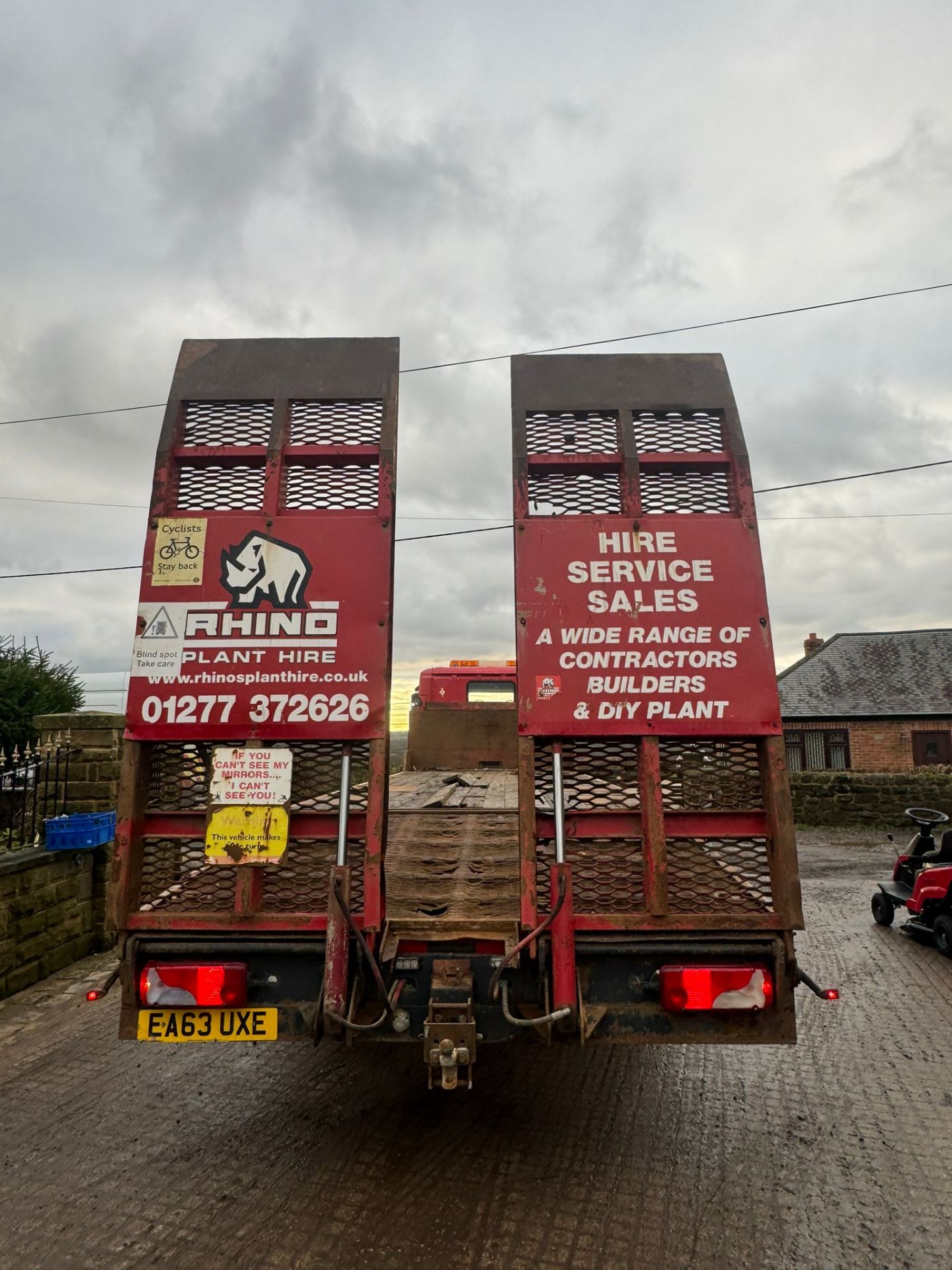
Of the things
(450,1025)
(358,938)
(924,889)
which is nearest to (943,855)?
(924,889)

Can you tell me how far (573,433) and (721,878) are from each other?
7.24ft

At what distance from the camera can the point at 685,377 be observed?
11.8ft

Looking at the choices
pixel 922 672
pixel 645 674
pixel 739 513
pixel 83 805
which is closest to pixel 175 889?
pixel 645 674

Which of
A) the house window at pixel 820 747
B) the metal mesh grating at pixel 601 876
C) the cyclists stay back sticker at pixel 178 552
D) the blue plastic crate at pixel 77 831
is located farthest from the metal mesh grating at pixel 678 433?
the house window at pixel 820 747

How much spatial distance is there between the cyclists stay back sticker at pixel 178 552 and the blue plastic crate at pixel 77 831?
4.03 metres

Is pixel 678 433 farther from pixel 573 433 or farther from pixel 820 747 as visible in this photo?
pixel 820 747

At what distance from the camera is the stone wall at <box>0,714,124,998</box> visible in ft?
18.8

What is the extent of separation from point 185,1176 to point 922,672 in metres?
25.0

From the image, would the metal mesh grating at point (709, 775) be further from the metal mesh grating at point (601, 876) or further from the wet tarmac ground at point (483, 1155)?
the wet tarmac ground at point (483, 1155)

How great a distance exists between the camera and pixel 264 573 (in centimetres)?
321

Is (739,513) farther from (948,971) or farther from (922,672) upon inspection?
(922,672)

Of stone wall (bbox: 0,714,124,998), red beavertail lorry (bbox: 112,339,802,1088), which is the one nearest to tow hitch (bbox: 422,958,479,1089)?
red beavertail lorry (bbox: 112,339,802,1088)

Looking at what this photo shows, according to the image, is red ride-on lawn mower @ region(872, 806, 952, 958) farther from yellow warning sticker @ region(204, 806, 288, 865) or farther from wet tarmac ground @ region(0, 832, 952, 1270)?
yellow warning sticker @ region(204, 806, 288, 865)

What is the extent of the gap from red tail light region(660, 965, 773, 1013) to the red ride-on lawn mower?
5.29 m
